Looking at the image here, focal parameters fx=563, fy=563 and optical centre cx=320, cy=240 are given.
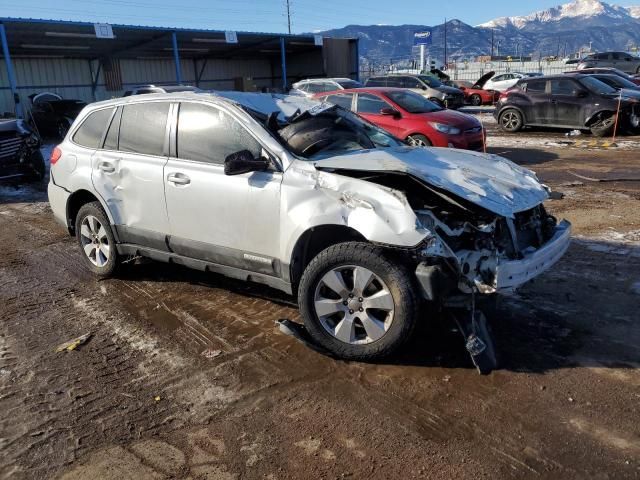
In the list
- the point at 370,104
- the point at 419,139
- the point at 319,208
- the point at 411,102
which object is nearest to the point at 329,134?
the point at 319,208

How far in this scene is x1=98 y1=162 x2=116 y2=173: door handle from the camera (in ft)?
17.1

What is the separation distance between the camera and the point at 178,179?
184 inches

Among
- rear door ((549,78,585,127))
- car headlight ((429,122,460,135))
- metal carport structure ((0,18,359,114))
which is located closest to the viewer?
car headlight ((429,122,460,135))

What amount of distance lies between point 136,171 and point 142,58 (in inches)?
1151

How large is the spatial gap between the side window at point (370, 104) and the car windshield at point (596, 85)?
6.73m

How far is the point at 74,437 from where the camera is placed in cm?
315

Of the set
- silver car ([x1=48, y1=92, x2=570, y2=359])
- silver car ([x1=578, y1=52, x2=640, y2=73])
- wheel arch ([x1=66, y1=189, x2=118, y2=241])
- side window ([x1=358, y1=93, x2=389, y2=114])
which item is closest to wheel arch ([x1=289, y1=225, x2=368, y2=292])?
silver car ([x1=48, y1=92, x2=570, y2=359])

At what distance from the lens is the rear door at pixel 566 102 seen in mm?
15250

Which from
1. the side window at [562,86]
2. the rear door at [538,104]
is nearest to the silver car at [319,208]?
the side window at [562,86]

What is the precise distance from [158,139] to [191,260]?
3.66 feet

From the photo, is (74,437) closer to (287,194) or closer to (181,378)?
(181,378)

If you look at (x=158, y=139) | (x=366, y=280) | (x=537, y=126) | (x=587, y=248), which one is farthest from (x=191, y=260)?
(x=537, y=126)

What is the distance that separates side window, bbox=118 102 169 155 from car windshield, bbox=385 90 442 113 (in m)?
7.63

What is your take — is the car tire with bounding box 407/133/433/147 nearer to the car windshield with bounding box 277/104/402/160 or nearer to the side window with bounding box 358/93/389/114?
the side window with bounding box 358/93/389/114
